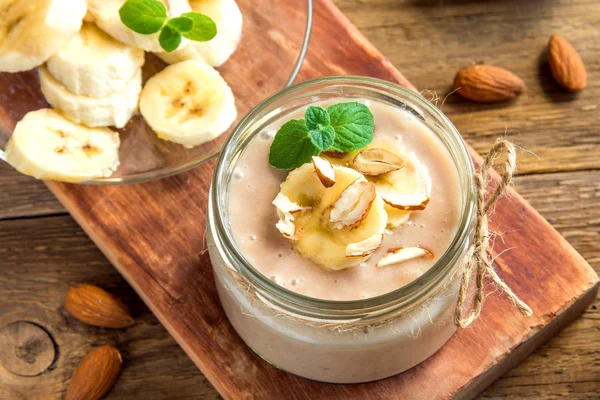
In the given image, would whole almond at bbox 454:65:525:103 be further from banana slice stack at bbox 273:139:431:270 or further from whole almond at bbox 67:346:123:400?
whole almond at bbox 67:346:123:400

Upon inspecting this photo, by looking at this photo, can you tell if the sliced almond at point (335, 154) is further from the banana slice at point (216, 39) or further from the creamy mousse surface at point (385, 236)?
the banana slice at point (216, 39)

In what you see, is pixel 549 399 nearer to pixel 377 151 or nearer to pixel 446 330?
pixel 446 330

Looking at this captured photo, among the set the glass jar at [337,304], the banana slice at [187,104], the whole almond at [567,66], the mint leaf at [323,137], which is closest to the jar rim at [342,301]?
the glass jar at [337,304]

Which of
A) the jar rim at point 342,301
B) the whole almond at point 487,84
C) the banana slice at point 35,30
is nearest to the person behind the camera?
the jar rim at point 342,301

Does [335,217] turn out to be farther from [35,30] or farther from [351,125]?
[35,30]

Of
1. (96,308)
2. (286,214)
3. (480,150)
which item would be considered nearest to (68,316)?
(96,308)
